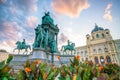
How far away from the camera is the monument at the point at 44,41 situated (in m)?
10.7

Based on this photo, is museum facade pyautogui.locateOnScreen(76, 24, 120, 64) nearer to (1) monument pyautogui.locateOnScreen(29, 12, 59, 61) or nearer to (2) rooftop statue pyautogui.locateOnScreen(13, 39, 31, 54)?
(1) monument pyautogui.locateOnScreen(29, 12, 59, 61)

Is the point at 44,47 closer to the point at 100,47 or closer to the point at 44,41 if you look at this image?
the point at 44,41

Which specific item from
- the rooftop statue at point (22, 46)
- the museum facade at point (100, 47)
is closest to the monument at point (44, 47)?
the rooftop statue at point (22, 46)

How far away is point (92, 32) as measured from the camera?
148ft

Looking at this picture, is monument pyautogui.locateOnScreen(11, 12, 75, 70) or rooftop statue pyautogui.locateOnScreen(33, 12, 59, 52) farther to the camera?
rooftop statue pyautogui.locateOnScreen(33, 12, 59, 52)

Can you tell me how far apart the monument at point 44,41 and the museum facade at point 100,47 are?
2851cm

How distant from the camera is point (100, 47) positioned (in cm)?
3900

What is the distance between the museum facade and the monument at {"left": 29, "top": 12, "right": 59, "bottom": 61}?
28.5 meters

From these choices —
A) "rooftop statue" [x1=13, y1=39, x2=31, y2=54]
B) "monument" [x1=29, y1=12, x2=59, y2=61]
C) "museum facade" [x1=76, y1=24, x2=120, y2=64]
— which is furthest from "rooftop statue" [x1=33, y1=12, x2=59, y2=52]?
"museum facade" [x1=76, y1=24, x2=120, y2=64]

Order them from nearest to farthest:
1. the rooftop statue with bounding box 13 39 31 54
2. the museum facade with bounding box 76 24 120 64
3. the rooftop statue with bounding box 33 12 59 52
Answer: the rooftop statue with bounding box 33 12 59 52, the rooftop statue with bounding box 13 39 31 54, the museum facade with bounding box 76 24 120 64

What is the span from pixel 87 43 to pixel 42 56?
119 feet

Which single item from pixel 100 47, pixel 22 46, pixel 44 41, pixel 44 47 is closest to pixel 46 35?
pixel 44 41

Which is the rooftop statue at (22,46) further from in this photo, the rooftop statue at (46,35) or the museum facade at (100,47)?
the museum facade at (100,47)

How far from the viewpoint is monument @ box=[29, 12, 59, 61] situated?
35.1 ft
